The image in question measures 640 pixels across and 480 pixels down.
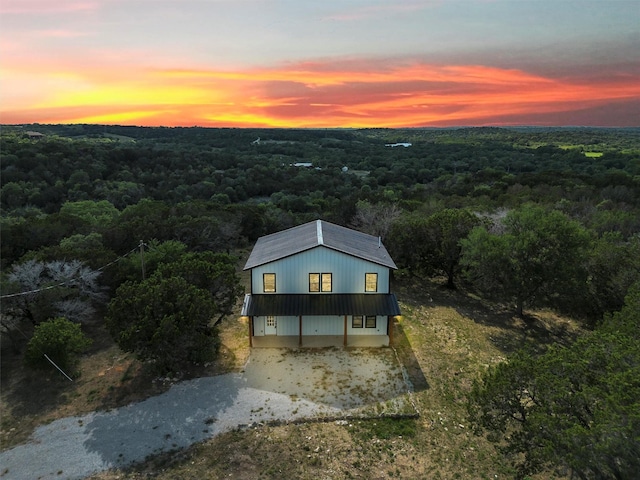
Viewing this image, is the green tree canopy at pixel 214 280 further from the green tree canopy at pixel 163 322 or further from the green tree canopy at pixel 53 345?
the green tree canopy at pixel 53 345

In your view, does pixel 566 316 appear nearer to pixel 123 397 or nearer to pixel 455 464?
pixel 455 464

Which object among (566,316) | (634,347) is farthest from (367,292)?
(566,316)

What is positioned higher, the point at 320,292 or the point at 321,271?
the point at 321,271

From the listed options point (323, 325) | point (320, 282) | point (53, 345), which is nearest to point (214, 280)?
point (320, 282)

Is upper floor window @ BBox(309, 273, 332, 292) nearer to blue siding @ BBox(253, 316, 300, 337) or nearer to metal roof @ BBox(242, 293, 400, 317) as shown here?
metal roof @ BBox(242, 293, 400, 317)

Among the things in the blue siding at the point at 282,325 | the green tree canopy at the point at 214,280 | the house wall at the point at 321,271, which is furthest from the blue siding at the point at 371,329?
the green tree canopy at the point at 214,280

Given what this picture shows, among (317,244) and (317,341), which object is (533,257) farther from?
(317,341)
